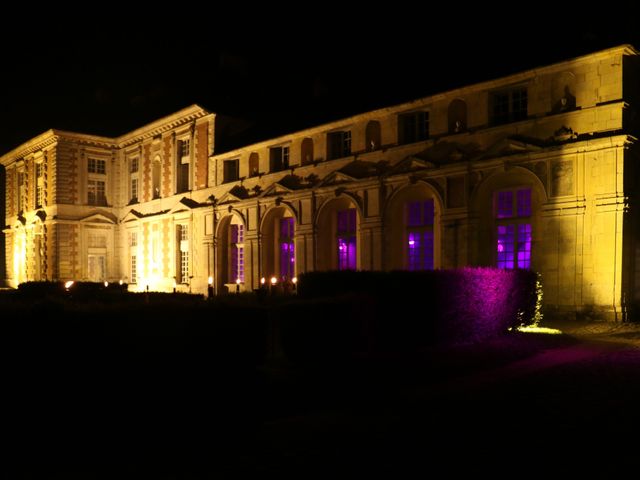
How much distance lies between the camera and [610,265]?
51.6ft

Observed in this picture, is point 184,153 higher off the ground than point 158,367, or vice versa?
point 184,153

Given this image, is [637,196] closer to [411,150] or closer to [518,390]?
[411,150]

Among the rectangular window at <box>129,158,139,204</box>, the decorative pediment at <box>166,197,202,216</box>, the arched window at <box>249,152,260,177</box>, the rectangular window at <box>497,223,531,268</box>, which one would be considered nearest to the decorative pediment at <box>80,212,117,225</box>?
the rectangular window at <box>129,158,139,204</box>

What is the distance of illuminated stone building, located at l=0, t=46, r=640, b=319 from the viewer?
16188 mm

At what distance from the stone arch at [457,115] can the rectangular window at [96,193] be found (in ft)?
88.5

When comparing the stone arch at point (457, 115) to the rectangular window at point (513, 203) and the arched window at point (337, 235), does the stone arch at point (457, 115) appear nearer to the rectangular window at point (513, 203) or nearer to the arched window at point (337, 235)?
the rectangular window at point (513, 203)

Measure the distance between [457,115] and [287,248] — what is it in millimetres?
10711

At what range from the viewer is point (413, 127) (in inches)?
850

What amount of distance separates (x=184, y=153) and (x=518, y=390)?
28318mm

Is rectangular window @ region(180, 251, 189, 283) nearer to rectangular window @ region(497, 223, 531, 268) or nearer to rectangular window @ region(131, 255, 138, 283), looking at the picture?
rectangular window @ region(131, 255, 138, 283)

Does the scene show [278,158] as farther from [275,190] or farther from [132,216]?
[132,216]

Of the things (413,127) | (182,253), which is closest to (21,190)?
(182,253)

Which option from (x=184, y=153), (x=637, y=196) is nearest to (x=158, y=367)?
(x=637, y=196)

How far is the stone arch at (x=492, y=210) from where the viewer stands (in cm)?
1786
